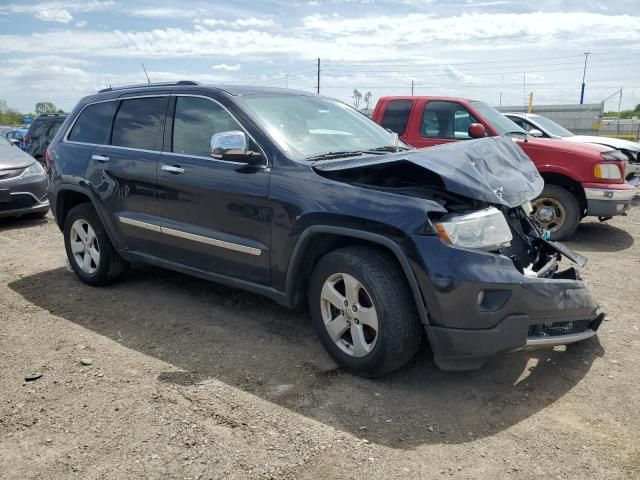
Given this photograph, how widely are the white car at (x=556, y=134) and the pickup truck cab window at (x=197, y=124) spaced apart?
5662 millimetres

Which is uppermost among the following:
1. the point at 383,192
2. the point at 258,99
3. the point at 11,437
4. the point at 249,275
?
the point at 258,99

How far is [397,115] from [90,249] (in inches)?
201

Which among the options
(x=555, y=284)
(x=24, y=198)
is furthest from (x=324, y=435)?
(x=24, y=198)

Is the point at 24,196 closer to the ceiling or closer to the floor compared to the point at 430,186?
closer to the floor

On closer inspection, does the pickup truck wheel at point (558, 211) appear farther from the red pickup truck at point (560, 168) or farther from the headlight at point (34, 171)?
the headlight at point (34, 171)

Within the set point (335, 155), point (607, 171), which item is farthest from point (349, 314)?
point (607, 171)

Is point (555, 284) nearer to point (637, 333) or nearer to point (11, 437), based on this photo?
point (637, 333)

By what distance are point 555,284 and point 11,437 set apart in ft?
10.1

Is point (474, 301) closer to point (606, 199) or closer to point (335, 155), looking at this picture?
point (335, 155)

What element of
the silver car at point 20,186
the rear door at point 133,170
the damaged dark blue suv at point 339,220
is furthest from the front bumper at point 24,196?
the rear door at point 133,170

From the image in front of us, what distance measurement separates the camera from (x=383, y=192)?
3.28 metres

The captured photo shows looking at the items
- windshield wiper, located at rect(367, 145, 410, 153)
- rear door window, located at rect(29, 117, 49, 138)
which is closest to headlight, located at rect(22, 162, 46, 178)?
rear door window, located at rect(29, 117, 49, 138)

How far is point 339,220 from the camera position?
3.40 meters

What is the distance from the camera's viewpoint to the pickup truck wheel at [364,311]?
10.6 feet
